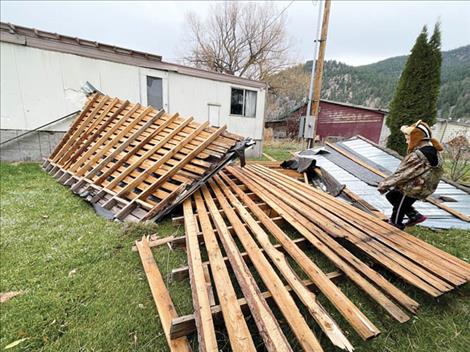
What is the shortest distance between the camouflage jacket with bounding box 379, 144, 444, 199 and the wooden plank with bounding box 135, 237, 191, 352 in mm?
2886

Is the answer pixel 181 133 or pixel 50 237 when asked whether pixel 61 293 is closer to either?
pixel 50 237

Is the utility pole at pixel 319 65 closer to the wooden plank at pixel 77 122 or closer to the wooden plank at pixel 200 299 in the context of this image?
the wooden plank at pixel 200 299

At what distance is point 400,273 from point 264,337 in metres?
1.44

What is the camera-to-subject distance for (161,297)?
6.12ft

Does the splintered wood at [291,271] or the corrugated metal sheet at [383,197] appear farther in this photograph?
the corrugated metal sheet at [383,197]

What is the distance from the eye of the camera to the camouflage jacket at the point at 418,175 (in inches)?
102

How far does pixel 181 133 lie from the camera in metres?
4.24

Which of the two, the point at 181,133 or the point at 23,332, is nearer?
the point at 23,332

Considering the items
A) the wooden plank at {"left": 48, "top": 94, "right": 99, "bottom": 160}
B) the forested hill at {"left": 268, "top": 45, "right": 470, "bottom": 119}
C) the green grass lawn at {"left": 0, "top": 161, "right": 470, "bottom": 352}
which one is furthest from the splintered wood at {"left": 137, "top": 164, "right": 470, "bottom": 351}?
the forested hill at {"left": 268, "top": 45, "right": 470, "bottom": 119}

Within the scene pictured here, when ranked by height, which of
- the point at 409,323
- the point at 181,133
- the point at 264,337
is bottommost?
the point at 409,323

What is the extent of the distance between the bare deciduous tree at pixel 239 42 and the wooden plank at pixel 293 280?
1880cm

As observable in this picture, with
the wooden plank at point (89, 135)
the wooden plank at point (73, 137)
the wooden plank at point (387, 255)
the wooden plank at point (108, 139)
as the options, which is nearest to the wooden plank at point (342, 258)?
the wooden plank at point (387, 255)

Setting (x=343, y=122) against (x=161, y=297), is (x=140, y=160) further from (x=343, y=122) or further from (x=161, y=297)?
(x=343, y=122)

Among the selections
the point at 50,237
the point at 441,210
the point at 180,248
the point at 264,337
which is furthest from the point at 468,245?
the point at 50,237
